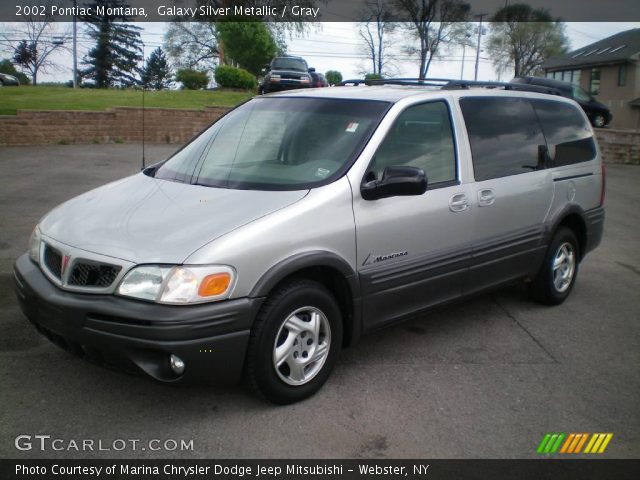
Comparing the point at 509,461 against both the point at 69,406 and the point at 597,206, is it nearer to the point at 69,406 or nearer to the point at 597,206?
the point at 69,406

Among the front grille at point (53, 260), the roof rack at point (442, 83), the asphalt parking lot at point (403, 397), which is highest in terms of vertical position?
the roof rack at point (442, 83)

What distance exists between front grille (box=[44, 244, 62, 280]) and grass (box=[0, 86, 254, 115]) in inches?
673

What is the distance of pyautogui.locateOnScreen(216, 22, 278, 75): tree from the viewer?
34.3 meters

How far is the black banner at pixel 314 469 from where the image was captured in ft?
10.0

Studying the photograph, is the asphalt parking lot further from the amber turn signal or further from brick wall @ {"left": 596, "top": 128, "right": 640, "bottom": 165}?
brick wall @ {"left": 596, "top": 128, "right": 640, "bottom": 165}

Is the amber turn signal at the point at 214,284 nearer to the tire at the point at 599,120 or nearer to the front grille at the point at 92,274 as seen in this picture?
the front grille at the point at 92,274

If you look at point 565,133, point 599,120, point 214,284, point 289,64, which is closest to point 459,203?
point 565,133

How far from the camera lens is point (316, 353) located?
3.80 meters

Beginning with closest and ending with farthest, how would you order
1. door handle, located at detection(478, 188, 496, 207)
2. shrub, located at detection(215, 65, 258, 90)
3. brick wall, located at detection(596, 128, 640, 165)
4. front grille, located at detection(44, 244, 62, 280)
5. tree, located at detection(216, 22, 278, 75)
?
front grille, located at detection(44, 244, 62, 280) < door handle, located at detection(478, 188, 496, 207) < brick wall, located at detection(596, 128, 640, 165) < shrub, located at detection(215, 65, 258, 90) < tree, located at detection(216, 22, 278, 75)

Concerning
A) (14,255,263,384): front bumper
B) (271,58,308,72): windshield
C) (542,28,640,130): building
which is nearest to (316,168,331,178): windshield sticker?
(14,255,263,384): front bumper

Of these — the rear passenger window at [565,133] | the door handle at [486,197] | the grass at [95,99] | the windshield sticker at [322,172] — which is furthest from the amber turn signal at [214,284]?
the grass at [95,99]

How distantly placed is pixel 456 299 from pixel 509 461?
161 cm

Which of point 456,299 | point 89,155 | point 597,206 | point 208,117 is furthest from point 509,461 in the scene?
point 208,117
